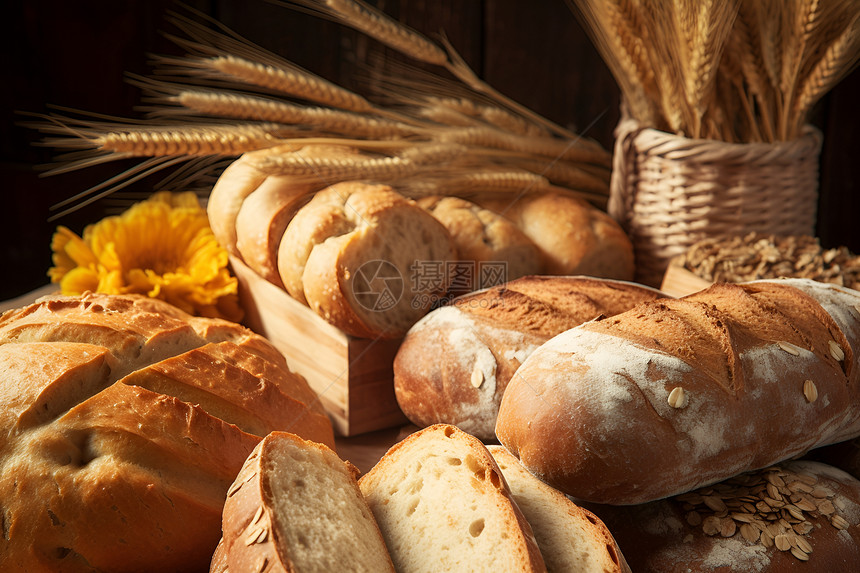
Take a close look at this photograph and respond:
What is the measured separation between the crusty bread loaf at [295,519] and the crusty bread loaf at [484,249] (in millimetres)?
721

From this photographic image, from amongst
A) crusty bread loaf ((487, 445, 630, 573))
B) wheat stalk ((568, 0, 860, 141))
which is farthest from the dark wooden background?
crusty bread loaf ((487, 445, 630, 573))

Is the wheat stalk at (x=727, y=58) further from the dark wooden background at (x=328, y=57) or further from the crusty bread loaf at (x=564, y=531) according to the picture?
the crusty bread loaf at (x=564, y=531)

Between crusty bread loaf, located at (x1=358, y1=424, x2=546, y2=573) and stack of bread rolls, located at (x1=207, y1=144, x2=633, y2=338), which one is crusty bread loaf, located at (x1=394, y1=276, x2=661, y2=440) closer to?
stack of bread rolls, located at (x1=207, y1=144, x2=633, y2=338)

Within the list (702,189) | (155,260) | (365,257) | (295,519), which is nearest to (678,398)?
(295,519)

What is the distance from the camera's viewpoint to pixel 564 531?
99 centimetres

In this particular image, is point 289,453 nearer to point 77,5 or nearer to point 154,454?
point 154,454

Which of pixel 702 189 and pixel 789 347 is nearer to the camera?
pixel 789 347

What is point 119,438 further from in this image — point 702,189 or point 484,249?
point 702,189

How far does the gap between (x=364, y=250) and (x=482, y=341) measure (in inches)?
12.6

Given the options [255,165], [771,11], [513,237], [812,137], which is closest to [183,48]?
[255,165]

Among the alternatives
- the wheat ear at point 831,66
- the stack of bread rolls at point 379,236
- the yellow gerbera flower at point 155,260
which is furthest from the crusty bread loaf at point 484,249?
the wheat ear at point 831,66

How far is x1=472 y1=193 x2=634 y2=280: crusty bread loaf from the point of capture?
5.85 feet

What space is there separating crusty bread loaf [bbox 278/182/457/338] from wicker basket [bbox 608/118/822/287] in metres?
0.66

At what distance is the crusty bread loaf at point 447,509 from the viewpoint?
899 mm
